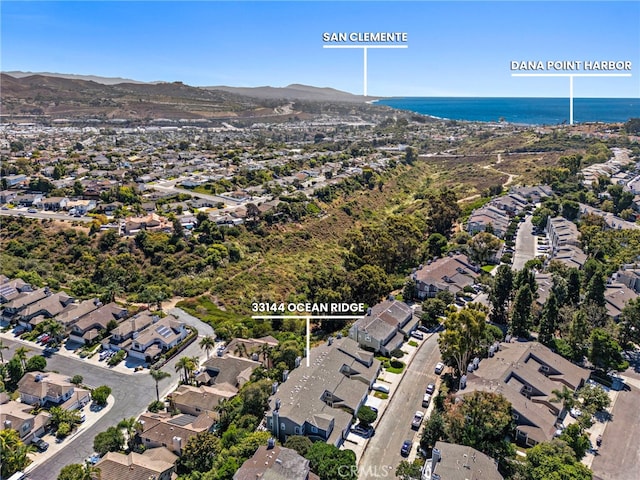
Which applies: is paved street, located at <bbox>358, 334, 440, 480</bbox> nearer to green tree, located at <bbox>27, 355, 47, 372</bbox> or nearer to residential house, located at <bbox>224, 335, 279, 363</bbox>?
residential house, located at <bbox>224, 335, 279, 363</bbox>

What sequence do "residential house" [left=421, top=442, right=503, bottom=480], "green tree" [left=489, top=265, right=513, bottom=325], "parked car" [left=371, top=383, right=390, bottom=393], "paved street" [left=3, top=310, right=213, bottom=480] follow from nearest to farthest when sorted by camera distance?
"residential house" [left=421, top=442, right=503, bottom=480], "paved street" [left=3, top=310, right=213, bottom=480], "parked car" [left=371, top=383, right=390, bottom=393], "green tree" [left=489, top=265, right=513, bottom=325]

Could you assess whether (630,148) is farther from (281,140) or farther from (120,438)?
(120,438)

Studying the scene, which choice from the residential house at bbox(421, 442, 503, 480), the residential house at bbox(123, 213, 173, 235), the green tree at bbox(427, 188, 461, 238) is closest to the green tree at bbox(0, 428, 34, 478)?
the residential house at bbox(421, 442, 503, 480)

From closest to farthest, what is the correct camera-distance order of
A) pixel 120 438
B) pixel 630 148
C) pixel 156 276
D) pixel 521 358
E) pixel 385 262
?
pixel 120 438, pixel 521 358, pixel 385 262, pixel 156 276, pixel 630 148

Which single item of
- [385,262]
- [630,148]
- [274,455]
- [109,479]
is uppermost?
[630,148]

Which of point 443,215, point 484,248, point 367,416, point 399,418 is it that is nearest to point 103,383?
point 367,416

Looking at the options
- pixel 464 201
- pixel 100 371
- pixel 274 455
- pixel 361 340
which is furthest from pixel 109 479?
pixel 464 201

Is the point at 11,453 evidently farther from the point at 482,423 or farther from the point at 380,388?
the point at 482,423

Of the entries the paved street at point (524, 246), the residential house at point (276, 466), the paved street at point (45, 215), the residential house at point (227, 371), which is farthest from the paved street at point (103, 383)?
the paved street at point (524, 246)
